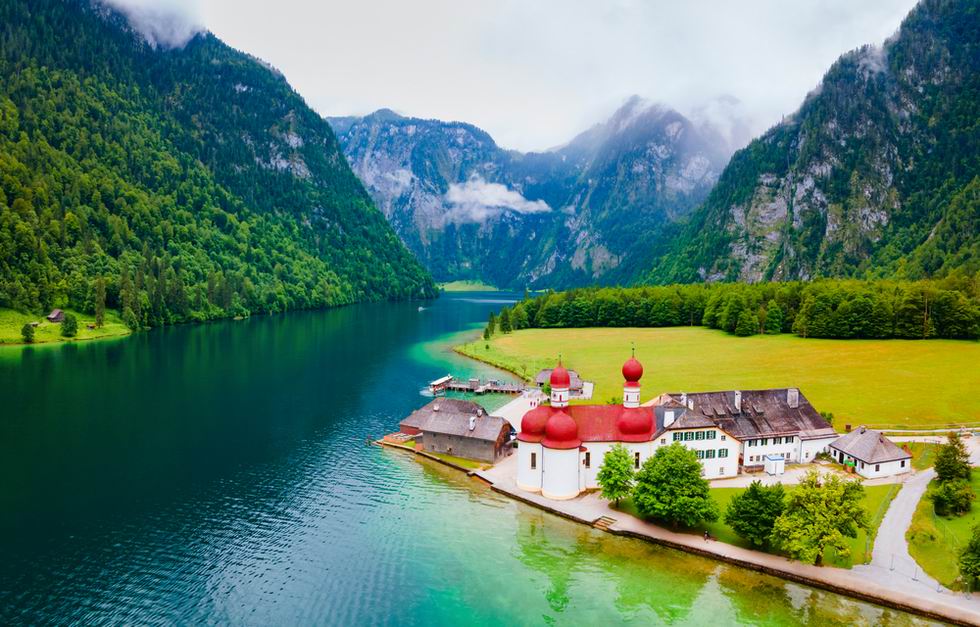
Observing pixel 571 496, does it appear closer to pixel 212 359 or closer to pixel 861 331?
pixel 212 359

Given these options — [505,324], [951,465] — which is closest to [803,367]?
[951,465]

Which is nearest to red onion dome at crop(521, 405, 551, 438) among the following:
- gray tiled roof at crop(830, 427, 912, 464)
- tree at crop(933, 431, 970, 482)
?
gray tiled roof at crop(830, 427, 912, 464)

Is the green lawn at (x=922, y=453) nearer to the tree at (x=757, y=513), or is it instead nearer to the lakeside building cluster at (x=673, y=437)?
the lakeside building cluster at (x=673, y=437)

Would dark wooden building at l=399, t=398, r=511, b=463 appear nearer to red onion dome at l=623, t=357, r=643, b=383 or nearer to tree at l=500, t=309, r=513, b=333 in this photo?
red onion dome at l=623, t=357, r=643, b=383

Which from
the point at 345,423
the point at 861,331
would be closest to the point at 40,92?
the point at 345,423

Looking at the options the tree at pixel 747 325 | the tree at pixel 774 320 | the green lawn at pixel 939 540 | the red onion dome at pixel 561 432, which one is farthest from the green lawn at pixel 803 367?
the red onion dome at pixel 561 432
